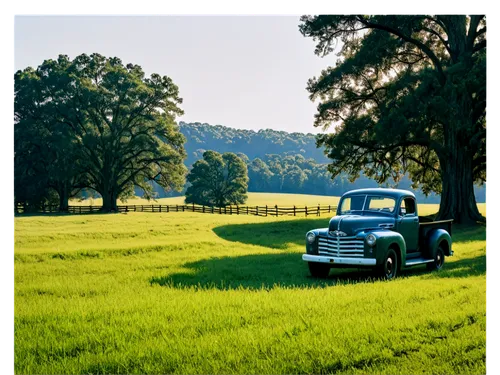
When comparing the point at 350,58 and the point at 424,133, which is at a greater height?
the point at 350,58

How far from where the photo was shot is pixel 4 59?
334 cm

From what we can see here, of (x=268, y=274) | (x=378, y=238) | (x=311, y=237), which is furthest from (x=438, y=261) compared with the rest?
(x=268, y=274)

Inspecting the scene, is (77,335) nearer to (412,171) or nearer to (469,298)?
(469,298)

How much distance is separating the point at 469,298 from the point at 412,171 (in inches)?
1302

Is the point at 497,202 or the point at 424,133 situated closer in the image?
the point at 497,202

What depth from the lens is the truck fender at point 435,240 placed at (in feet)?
45.3

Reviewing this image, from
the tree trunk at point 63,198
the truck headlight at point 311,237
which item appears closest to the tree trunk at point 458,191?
the truck headlight at point 311,237

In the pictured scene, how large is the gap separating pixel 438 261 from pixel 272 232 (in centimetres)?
1633

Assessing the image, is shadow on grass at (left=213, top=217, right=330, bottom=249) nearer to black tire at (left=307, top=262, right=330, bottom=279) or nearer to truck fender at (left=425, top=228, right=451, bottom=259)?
truck fender at (left=425, top=228, right=451, bottom=259)

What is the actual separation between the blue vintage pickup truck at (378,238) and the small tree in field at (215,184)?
42.1 metres

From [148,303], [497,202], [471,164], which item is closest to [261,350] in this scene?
[497,202]

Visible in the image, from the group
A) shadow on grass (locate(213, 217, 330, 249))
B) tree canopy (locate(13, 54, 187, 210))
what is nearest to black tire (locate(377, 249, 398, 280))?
shadow on grass (locate(213, 217, 330, 249))

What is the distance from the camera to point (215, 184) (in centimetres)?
5922

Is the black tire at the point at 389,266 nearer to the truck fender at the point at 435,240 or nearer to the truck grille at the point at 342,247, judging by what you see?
the truck grille at the point at 342,247
